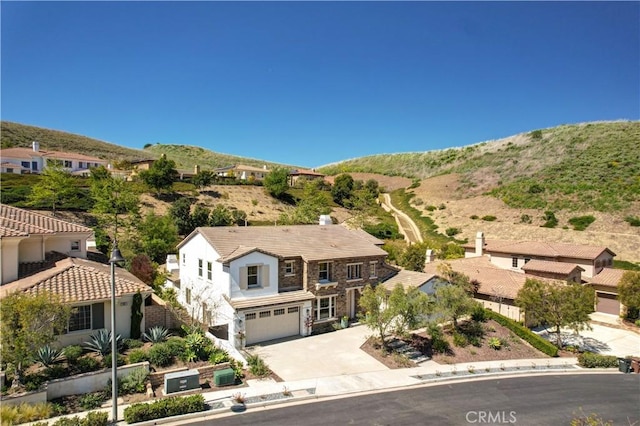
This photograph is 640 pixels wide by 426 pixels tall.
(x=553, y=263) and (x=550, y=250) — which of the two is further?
(x=550, y=250)

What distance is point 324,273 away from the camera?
28484 millimetres

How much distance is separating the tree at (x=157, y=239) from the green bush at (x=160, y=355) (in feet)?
75.3

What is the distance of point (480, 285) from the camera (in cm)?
3428

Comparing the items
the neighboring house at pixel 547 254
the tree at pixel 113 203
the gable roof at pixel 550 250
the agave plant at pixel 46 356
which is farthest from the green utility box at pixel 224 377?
the gable roof at pixel 550 250

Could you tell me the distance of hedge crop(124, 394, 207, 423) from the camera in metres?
14.7

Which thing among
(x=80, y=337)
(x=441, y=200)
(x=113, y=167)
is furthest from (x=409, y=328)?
(x=113, y=167)

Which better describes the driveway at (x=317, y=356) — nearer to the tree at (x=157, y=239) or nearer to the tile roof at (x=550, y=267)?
the tile roof at (x=550, y=267)

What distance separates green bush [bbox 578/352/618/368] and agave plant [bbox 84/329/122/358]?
1113 inches

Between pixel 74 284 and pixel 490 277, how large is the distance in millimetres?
33150

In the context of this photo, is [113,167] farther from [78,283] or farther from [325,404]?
[325,404]

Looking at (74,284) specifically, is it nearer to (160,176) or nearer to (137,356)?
(137,356)

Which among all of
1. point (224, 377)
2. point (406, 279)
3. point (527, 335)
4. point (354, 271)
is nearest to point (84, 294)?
point (224, 377)

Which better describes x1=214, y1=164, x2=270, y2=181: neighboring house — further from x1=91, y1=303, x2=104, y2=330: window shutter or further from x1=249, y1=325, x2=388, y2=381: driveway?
x1=91, y1=303, x2=104, y2=330: window shutter

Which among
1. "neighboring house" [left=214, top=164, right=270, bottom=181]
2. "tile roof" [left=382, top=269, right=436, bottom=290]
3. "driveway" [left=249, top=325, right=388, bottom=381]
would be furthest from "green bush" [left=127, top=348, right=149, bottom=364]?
"neighboring house" [left=214, top=164, right=270, bottom=181]
